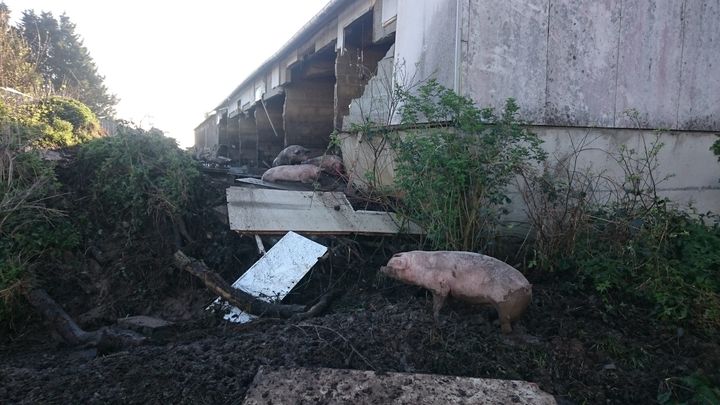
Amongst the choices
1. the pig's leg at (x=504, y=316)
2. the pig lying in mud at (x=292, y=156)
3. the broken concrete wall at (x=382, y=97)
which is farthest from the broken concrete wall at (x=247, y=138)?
the pig's leg at (x=504, y=316)

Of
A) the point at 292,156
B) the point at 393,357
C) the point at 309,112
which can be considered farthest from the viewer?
the point at 309,112

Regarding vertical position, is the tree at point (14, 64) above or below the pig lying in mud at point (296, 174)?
above

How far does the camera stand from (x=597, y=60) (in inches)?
230

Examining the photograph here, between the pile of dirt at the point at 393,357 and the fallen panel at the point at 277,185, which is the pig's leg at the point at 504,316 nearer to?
the pile of dirt at the point at 393,357

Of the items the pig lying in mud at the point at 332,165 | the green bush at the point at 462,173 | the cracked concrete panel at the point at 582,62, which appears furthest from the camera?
the pig lying in mud at the point at 332,165

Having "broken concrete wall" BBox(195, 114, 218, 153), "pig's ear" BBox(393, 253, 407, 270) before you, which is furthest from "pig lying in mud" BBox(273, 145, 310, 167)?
"broken concrete wall" BBox(195, 114, 218, 153)

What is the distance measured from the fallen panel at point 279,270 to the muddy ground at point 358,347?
0.17m

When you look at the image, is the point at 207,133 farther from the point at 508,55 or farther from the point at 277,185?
the point at 508,55

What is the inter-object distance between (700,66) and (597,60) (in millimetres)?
1866

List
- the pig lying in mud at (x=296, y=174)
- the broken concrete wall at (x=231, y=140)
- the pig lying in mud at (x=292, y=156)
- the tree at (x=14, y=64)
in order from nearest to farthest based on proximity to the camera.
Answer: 1. the pig lying in mud at (x=296, y=174)
2. the pig lying in mud at (x=292, y=156)
3. the tree at (x=14, y=64)
4. the broken concrete wall at (x=231, y=140)

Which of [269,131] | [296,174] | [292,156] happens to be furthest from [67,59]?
[296,174]

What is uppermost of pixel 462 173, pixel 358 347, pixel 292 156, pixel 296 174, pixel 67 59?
pixel 67 59

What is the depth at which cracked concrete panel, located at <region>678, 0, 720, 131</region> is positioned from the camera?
20.9ft

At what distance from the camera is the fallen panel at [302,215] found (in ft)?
17.1
